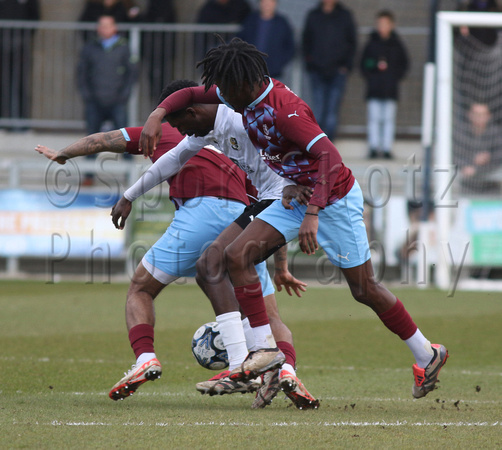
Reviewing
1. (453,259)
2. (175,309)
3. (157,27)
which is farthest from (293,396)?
(157,27)

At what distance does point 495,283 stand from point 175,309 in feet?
19.0

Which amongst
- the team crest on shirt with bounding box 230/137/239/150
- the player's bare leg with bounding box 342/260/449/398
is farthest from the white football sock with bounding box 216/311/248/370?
the team crest on shirt with bounding box 230/137/239/150

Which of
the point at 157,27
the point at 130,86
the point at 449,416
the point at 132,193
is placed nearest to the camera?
the point at 449,416

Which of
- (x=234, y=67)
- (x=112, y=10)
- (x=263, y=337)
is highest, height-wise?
(x=112, y=10)

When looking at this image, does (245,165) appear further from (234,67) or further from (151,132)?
(234,67)

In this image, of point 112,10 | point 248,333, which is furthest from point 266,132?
point 112,10

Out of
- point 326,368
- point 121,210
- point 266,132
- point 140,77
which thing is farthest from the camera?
point 140,77

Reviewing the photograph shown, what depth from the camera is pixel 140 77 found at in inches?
666

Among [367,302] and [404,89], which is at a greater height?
[404,89]

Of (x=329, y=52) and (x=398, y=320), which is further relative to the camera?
(x=329, y=52)

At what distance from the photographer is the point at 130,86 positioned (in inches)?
620

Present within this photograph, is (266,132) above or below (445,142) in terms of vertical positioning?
above

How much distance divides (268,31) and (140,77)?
2.79 metres

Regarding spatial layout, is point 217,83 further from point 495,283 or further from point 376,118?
point 376,118
